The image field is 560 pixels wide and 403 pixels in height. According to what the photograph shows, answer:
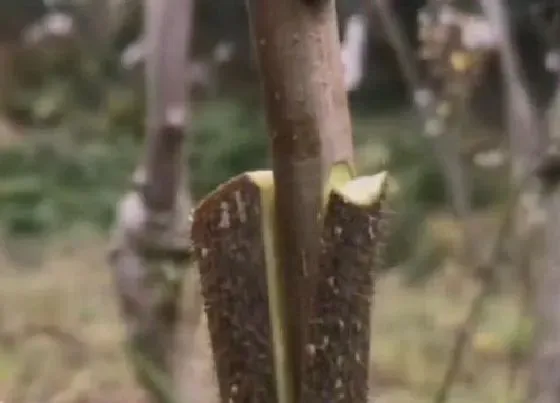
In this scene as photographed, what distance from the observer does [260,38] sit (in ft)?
0.96

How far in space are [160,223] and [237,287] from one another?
623 mm

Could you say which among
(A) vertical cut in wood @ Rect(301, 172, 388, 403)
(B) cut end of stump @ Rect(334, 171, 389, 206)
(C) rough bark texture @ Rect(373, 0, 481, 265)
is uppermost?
(C) rough bark texture @ Rect(373, 0, 481, 265)

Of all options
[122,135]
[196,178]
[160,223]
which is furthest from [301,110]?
[122,135]

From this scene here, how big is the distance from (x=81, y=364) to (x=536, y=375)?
3.25 ft

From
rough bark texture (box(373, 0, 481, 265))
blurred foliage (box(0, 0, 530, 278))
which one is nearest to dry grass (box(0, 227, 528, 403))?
blurred foliage (box(0, 0, 530, 278))

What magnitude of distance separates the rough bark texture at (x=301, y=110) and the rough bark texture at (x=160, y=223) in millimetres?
614

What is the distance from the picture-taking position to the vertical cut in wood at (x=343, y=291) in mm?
285

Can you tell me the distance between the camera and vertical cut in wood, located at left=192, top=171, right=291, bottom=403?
31cm

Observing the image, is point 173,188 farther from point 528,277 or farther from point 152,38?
point 528,277

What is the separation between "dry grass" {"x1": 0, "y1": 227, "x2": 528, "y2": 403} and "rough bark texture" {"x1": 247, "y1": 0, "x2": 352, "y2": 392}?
38.5 inches

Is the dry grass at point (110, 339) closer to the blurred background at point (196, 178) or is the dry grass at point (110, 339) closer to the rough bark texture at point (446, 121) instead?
the blurred background at point (196, 178)

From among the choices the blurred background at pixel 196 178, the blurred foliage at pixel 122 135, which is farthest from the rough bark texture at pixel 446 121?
the blurred foliage at pixel 122 135

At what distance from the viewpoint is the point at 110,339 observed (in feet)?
5.76

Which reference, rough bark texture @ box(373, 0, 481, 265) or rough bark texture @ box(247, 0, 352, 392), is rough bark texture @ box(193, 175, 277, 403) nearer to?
rough bark texture @ box(247, 0, 352, 392)
